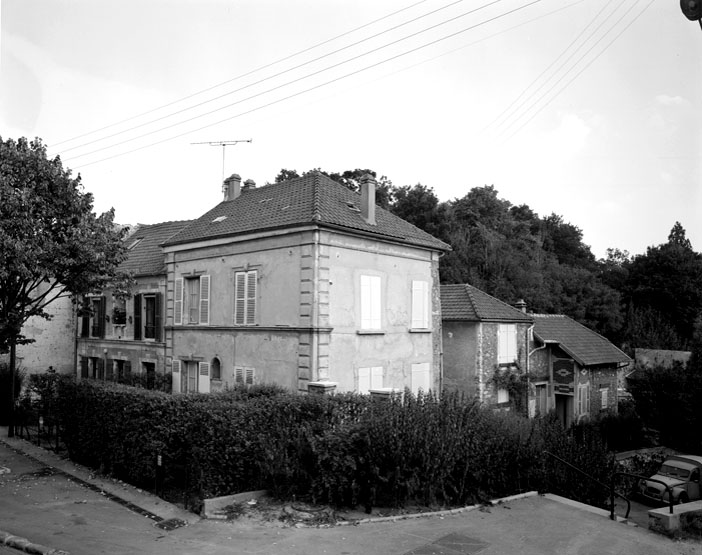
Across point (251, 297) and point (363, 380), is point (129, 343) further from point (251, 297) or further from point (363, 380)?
point (363, 380)

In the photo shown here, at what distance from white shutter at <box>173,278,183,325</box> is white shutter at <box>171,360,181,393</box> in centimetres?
156

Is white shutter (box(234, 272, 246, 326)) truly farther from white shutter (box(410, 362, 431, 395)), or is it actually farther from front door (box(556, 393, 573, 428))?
front door (box(556, 393, 573, 428))

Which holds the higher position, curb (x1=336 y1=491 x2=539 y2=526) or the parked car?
curb (x1=336 y1=491 x2=539 y2=526)

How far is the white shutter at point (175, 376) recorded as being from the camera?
70.9 feet

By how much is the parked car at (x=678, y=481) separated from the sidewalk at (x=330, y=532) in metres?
8.21

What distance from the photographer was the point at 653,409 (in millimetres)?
25094

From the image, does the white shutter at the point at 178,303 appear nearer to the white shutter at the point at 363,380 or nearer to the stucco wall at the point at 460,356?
the white shutter at the point at 363,380

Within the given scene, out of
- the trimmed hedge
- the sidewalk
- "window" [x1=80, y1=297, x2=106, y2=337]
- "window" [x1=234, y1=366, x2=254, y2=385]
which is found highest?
"window" [x1=80, y1=297, x2=106, y2=337]

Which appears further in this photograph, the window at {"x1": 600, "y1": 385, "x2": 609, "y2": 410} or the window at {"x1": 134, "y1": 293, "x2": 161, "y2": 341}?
the window at {"x1": 600, "y1": 385, "x2": 609, "y2": 410}

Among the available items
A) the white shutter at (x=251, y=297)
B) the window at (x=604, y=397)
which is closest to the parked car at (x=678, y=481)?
the window at (x=604, y=397)

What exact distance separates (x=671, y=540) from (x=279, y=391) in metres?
8.94

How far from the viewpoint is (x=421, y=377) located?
20.8 meters

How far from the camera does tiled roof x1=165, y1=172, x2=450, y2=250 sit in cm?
1812

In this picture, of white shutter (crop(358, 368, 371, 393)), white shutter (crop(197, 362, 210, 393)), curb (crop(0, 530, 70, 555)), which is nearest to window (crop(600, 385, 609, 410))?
white shutter (crop(358, 368, 371, 393))
